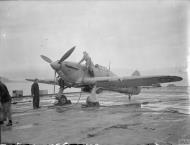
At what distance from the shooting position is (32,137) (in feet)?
22.3

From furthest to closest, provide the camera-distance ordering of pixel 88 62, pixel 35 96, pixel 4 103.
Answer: pixel 88 62
pixel 35 96
pixel 4 103

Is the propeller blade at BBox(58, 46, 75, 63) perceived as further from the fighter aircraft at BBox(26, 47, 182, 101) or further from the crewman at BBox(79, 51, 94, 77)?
the crewman at BBox(79, 51, 94, 77)

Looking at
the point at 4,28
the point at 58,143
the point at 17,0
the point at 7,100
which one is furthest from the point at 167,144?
the point at 4,28

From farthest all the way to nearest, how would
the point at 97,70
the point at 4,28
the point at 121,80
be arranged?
the point at 97,70, the point at 121,80, the point at 4,28

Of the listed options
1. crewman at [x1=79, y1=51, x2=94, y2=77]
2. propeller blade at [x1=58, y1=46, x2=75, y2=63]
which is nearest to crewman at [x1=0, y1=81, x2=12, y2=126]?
propeller blade at [x1=58, y1=46, x2=75, y2=63]

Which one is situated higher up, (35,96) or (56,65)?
(56,65)

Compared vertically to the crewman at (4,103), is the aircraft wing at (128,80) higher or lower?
higher

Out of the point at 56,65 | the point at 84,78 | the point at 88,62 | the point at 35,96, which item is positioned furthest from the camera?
the point at 88,62

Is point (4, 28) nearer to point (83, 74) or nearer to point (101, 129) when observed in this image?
point (101, 129)

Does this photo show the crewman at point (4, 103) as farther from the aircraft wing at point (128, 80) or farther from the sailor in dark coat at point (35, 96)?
the aircraft wing at point (128, 80)

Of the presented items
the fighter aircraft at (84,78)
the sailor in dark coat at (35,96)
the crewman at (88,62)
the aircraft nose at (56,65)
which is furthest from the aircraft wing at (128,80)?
the sailor in dark coat at (35,96)

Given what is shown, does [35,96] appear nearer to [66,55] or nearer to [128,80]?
[66,55]

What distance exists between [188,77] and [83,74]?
468 inches

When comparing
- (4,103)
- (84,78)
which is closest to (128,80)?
(84,78)
